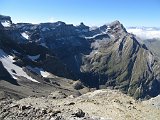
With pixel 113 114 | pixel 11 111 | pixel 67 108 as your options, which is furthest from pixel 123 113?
pixel 11 111

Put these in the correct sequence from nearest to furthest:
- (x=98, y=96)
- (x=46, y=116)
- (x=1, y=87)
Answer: (x=46, y=116), (x=98, y=96), (x=1, y=87)

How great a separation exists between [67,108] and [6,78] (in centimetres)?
16635

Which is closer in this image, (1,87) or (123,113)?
(123,113)

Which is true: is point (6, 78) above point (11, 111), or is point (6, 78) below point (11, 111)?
below

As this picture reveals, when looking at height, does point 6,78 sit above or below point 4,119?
below

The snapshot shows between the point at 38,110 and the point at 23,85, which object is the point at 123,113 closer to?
the point at 38,110

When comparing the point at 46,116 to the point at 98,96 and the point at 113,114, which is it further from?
the point at 98,96

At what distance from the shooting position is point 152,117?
3581 centimetres

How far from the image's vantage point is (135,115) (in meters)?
35.9

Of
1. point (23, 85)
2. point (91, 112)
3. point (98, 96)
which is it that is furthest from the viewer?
point (23, 85)

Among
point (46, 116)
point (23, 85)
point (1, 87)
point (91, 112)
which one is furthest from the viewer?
point (23, 85)

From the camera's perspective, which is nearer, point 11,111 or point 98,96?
point 11,111

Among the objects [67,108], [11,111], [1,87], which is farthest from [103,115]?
[1,87]

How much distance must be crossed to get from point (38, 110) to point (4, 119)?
385 cm
